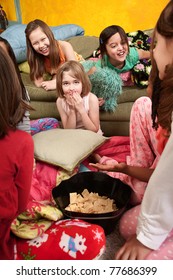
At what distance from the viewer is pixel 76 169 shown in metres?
1.26

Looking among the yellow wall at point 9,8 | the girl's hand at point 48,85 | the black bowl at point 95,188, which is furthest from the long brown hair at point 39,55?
the yellow wall at point 9,8

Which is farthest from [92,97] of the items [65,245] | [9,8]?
[9,8]

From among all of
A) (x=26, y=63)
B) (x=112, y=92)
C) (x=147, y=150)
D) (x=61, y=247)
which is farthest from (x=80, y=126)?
(x=61, y=247)

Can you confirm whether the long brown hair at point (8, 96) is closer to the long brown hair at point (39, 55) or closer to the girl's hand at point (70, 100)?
the girl's hand at point (70, 100)

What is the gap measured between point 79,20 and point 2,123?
2273mm

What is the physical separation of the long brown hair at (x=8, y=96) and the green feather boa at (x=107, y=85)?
91cm

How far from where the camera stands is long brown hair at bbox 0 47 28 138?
649mm

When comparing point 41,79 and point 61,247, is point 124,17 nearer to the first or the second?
point 41,79

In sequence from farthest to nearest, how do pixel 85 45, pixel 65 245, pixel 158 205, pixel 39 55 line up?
pixel 85 45 < pixel 39 55 < pixel 65 245 < pixel 158 205

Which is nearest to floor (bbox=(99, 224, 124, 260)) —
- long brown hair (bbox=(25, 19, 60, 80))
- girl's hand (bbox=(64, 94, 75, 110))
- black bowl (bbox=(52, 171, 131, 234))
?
black bowl (bbox=(52, 171, 131, 234))

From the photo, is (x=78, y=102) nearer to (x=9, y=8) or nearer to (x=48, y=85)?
A: (x=48, y=85)

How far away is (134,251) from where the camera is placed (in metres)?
0.73

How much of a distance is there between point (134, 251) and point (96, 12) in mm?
2317
